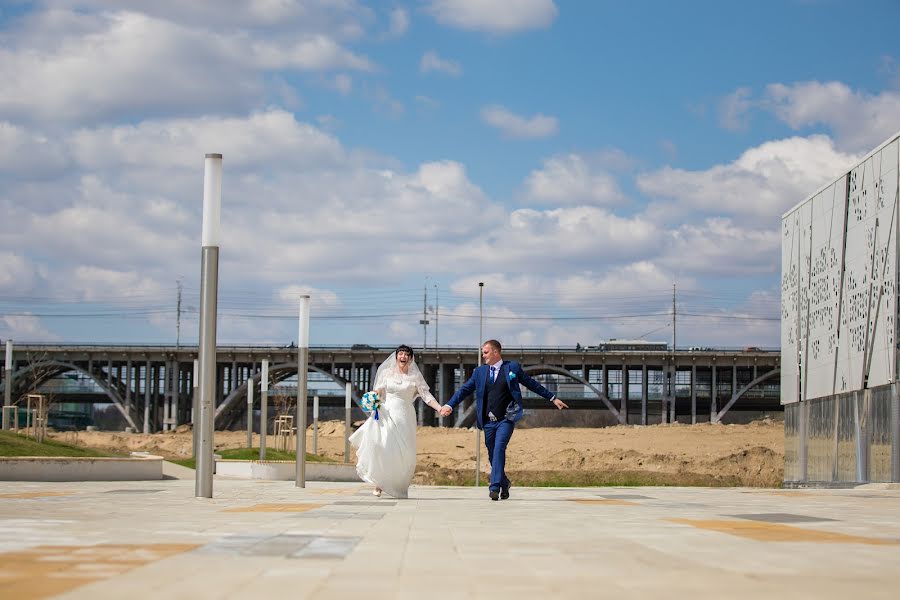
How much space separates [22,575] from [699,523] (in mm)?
5518

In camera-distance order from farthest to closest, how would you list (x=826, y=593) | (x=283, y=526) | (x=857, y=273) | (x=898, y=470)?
(x=857, y=273) < (x=898, y=470) < (x=283, y=526) < (x=826, y=593)

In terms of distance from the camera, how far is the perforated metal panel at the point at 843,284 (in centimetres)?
2689

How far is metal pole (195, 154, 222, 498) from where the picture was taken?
12164 millimetres

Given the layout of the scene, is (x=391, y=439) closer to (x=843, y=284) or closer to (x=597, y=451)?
(x=843, y=284)

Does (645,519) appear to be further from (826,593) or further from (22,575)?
(22,575)

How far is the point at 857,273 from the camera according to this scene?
29.3m

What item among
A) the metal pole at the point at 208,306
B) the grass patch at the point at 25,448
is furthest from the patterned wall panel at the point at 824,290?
the metal pole at the point at 208,306

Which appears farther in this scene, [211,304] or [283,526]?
[211,304]

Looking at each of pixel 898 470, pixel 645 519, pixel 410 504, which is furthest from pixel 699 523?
pixel 898 470

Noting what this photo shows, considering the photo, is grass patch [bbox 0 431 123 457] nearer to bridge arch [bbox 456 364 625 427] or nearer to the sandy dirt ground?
the sandy dirt ground

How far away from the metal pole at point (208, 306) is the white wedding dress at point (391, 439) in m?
1.95

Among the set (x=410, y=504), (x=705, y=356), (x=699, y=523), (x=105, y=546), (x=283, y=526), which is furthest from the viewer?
(x=705, y=356)

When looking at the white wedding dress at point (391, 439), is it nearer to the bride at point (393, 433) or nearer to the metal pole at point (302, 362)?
the bride at point (393, 433)

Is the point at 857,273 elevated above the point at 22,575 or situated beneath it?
elevated above
